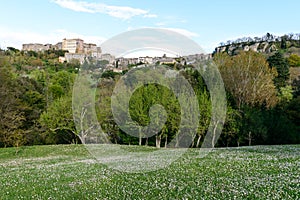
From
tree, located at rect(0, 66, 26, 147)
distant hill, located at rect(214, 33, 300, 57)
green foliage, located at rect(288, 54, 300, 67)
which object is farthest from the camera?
distant hill, located at rect(214, 33, 300, 57)

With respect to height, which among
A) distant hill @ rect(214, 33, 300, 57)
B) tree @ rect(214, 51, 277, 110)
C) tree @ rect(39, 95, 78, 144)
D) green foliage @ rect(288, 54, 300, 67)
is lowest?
tree @ rect(39, 95, 78, 144)

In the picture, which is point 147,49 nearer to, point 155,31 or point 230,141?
point 155,31

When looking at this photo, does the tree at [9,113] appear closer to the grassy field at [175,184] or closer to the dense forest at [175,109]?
the dense forest at [175,109]

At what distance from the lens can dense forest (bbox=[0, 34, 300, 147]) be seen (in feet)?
131

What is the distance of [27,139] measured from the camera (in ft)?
148

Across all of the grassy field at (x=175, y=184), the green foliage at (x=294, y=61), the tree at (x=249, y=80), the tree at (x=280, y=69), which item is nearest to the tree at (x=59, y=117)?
the tree at (x=249, y=80)

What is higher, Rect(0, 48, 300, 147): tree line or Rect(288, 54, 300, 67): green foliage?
Rect(288, 54, 300, 67): green foliage

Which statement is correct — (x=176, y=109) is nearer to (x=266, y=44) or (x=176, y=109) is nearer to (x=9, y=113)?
(x=9, y=113)

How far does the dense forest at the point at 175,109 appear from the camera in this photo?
40.0 meters

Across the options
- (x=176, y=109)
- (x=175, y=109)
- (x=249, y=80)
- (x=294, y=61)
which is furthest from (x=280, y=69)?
(x=175, y=109)

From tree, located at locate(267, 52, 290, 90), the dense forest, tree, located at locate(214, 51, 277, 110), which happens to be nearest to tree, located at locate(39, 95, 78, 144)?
the dense forest

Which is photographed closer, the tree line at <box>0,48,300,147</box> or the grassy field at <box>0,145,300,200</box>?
the grassy field at <box>0,145,300,200</box>

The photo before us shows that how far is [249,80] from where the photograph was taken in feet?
153

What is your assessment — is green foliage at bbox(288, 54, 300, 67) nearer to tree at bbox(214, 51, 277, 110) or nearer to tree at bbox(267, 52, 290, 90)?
tree at bbox(267, 52, 290, 90)
